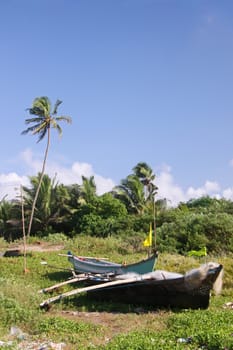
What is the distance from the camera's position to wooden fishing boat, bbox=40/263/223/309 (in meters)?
8.52

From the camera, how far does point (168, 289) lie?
8922 millimetres

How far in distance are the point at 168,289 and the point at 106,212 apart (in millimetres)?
20367

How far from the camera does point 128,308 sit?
30.3 ft

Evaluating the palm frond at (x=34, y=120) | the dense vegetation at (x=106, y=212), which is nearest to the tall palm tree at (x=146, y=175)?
the dense vegetation at (x=106, y=212)

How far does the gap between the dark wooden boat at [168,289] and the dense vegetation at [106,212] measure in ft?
37.7

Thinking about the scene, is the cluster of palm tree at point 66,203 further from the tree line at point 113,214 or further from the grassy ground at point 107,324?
the grassy ground at point 107,324

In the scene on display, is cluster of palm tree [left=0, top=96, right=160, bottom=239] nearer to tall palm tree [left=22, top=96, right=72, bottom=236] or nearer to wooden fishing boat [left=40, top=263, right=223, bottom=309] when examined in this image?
tall palm tree [left=22, top=96, right=72, bottom=236]

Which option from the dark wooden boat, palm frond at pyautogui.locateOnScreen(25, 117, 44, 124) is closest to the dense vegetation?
palm frond at pyautogui.locateOnScreen(25, 117, 44, 124)

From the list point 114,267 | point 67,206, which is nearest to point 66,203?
point 67,206

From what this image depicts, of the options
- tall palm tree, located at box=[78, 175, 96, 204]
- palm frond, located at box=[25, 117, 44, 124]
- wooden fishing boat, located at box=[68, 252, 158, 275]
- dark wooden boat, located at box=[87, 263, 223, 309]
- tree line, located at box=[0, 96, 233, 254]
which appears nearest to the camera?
dark wooden boat, located at box=[87, 263, 223, 309]

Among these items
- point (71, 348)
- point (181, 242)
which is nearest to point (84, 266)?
point (71, 348)

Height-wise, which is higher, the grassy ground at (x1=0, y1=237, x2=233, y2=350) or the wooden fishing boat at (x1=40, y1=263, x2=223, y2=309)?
the wooden fishing boat at (x1=40, y1=263, x2=223, y2=309)

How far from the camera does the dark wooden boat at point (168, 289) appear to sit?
27.9 feet

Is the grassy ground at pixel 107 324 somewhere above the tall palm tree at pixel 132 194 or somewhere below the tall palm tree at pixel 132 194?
below
